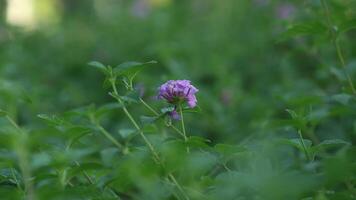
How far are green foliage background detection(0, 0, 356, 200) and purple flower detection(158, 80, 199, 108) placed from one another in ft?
0.29

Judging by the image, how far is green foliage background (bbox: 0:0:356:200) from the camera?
5.20 ft

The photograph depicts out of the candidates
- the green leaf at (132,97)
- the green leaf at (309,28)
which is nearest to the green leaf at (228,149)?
the green leaf at (132,97)

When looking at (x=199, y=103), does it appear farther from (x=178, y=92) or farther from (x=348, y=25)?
(x=178, y=92)

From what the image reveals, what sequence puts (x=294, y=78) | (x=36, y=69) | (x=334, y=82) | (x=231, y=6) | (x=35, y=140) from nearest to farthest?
(x=35, y=140)
(x=334, y=82)
(x=294, y=78)
(x=36, y=69)
(x=231, y=6)

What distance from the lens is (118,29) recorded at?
5328 millimetres

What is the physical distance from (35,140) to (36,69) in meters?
3.02

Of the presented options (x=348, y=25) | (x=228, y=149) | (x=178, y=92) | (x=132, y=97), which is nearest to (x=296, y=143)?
(x=228, y=149)

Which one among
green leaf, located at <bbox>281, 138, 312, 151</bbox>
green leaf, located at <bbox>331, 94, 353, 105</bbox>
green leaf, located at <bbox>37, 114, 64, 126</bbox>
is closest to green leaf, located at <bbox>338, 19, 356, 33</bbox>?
green leaf, located at <bbox>331, 94, 353, 105</bbox>

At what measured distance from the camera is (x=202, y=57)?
4.46 metres

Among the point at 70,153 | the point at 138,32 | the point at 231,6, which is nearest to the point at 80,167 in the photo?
the point at 70,153

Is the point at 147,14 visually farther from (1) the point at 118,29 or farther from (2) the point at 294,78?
(2) the point at 294,78

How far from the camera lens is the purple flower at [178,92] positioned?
1835 millimetres

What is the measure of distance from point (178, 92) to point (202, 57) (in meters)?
2.63

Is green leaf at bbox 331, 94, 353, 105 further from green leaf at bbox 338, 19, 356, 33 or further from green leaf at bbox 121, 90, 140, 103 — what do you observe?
green leaf at bbox 121, 90, 140, 103
